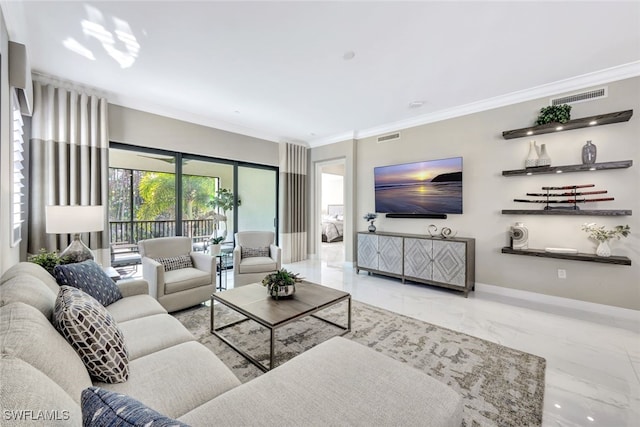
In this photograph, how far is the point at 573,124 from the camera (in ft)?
10.4

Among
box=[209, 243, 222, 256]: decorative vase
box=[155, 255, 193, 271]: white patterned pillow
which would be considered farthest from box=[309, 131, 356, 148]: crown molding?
box=[155, 255, 193, 271]: white patterned pillow

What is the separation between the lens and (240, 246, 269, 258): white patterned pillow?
4.12 meters

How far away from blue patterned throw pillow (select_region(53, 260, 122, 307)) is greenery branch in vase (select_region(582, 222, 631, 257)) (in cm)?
496

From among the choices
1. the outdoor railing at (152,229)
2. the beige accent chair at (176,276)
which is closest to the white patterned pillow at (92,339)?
the beige accent chair at (176,276)

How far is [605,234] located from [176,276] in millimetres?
4907

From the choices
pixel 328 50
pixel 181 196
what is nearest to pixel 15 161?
pixel 181 196

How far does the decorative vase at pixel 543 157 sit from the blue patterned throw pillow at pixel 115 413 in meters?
4.36

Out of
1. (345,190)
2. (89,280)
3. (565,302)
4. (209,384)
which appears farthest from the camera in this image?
(345,190)

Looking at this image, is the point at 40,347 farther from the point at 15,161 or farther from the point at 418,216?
the point at 418,216

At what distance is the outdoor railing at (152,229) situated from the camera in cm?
400

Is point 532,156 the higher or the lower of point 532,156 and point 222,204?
the higher

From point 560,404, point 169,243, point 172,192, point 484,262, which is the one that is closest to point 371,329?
point 560,404

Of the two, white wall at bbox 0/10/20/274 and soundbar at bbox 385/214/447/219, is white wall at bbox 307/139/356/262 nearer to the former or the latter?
soundbar at bbox 385/214/447/219

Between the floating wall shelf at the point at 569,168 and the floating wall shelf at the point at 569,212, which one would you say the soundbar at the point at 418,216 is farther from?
the floating wall shelf at the point at 569,168
